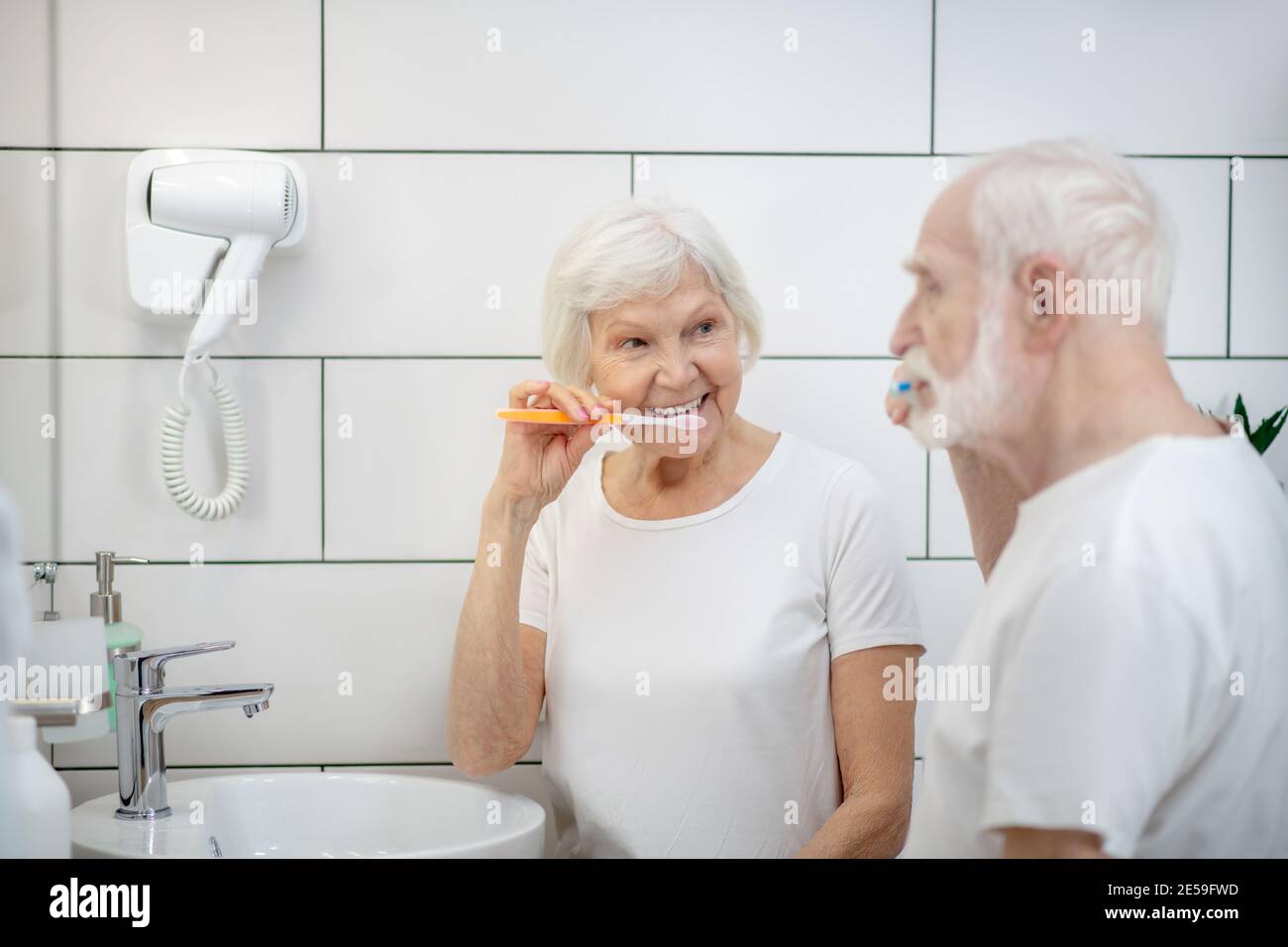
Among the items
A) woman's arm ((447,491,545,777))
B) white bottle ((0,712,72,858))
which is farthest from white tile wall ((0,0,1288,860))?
white bottle ((0,712,72,858))

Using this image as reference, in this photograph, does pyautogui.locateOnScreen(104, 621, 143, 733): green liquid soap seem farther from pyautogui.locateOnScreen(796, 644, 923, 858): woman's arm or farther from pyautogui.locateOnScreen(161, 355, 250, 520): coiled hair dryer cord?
pyautogui.locateOnScreen(796, 644, 923, 858): woman's arm

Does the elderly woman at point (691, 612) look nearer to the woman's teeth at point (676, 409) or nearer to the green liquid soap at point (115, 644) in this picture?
the woman's teeth at point (676, 409)

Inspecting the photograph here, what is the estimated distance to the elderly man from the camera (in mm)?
474

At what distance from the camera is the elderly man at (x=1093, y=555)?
47cm

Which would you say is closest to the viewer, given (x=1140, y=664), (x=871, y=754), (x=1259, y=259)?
(x=1140, y=664)

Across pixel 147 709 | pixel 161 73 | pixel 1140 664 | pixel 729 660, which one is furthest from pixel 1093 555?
pixel 161 73

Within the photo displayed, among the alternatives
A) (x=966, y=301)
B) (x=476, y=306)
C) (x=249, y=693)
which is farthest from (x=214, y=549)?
(x=966, y=301)

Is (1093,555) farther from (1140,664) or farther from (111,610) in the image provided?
(111,610)

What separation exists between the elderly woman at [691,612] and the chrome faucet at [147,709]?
195 millimetres

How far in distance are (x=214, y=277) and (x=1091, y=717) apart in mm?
847

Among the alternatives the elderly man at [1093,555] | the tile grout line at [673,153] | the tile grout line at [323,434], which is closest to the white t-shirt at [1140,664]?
the elderly man at [1093,555]

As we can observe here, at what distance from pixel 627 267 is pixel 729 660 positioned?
0.34 meters

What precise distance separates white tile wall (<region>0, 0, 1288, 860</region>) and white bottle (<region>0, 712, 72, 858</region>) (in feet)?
1.44

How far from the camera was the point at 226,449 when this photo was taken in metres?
1.00
